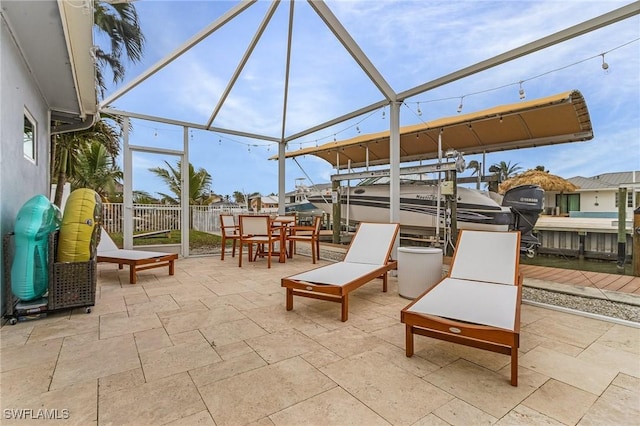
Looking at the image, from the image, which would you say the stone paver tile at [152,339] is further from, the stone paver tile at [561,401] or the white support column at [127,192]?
the white support column at [127,192]

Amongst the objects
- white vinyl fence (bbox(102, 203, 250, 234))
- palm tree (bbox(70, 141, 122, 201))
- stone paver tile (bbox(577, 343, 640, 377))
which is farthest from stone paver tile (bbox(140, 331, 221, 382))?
palm tree (bbox(70, 141, 122, 201))

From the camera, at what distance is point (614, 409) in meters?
1.61

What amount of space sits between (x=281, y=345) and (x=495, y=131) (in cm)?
600

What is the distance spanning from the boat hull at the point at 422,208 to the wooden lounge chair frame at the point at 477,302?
2.93m

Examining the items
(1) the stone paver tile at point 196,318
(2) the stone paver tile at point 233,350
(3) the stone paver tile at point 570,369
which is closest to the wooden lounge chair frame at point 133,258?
(1) the stone paver tile at point 196,318

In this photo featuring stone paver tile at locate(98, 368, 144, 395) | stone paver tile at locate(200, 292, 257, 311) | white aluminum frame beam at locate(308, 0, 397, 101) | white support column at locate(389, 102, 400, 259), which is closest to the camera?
stone paver tile at locate(98, 368, 144, 395)

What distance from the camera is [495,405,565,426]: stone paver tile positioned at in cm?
149

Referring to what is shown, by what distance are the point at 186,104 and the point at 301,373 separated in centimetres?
603

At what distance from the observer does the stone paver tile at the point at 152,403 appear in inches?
59.0

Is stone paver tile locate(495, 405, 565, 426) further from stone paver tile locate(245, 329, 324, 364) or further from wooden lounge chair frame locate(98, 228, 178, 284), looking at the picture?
wooden lounge chair frame locate(98, 228, 178, 284)

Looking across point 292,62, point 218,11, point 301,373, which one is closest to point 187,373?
point 301,373

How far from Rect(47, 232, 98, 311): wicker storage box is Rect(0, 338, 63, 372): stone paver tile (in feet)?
2.15

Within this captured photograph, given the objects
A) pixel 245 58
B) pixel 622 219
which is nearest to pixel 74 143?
pixel 245 58

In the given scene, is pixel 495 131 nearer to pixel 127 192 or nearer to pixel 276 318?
pixel 276 318
